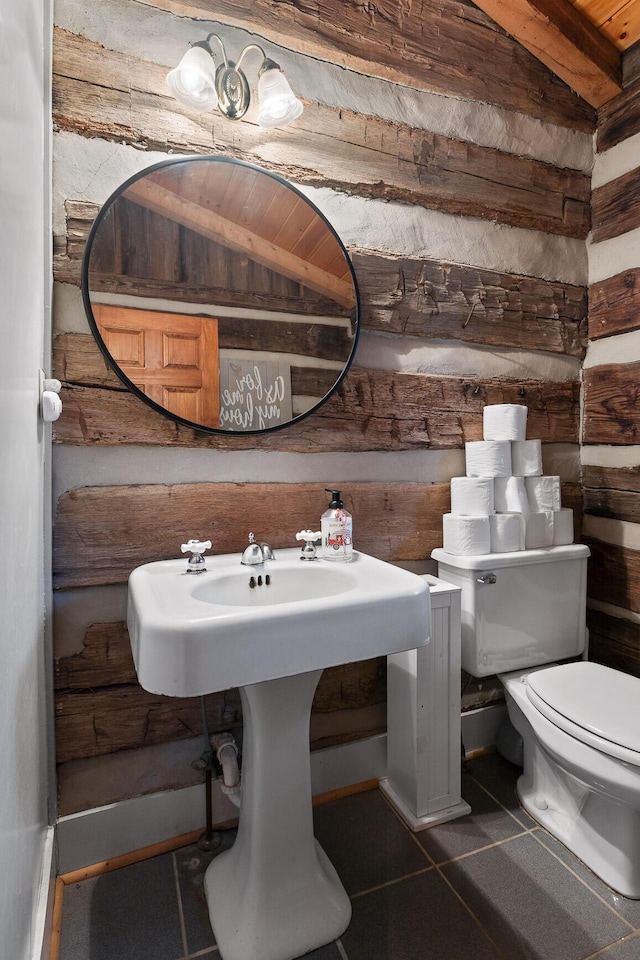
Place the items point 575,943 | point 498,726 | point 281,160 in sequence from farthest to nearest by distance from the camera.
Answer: point 498,726
point 281,160
point 575,943

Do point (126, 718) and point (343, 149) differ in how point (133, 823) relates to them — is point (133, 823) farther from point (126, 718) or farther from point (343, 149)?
point (343, 149)

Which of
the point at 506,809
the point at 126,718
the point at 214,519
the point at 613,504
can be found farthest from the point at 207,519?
the point at 613,504

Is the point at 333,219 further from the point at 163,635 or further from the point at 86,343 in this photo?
the point at 163,635

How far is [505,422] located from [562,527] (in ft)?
1.39

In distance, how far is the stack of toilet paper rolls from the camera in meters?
1.67

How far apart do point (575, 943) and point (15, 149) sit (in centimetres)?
190

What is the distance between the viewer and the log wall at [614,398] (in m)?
1.85

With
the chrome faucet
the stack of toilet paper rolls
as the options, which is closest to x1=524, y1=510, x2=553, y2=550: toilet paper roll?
the stack of toilet paper rolls

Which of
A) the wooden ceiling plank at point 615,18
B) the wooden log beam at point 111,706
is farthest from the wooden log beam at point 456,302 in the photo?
the wooden log beam at point 111,706

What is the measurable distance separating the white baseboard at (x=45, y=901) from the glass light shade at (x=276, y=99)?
1.95 m

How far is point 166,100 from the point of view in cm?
140

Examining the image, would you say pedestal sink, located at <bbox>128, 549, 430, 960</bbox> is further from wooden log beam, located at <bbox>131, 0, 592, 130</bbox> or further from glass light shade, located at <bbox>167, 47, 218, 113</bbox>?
wooden log beam, located at <bbox>131, 0, 592, 130</bbox>

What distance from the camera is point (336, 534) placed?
143 cm

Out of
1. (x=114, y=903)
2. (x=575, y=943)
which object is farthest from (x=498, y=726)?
(x=114, y=903)
